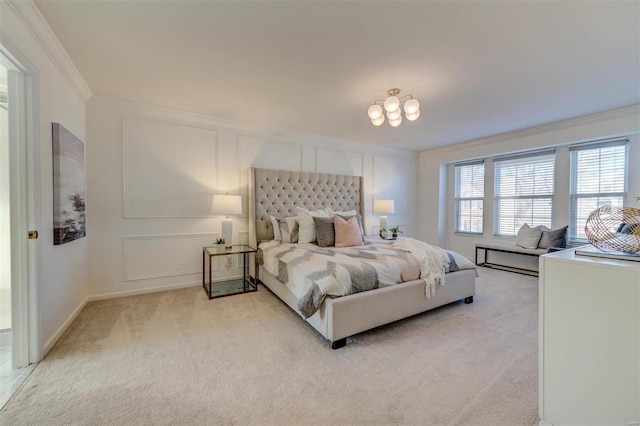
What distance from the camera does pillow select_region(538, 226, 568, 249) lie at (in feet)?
13.5

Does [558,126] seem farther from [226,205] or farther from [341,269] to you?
[226,205]

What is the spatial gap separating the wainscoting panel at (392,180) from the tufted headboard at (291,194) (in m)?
0.60

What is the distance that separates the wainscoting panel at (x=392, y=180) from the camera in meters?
5.43

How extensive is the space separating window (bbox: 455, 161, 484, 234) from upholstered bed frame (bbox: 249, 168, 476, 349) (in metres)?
2.43

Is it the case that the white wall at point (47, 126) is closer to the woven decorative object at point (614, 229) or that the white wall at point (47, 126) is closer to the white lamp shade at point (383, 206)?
the woven decorative object at point (614, 229)

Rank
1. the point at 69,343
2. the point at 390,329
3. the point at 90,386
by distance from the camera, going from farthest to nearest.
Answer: the point at 390,329 → the point at 69,343 → the point at 90,386

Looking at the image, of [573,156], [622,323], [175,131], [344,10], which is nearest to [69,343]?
[175,131]

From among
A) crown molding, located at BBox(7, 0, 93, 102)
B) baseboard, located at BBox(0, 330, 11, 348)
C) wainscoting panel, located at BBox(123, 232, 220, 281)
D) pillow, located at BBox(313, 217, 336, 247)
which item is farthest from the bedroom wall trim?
baseboard, located at BBox(0, 330, 11, 348)

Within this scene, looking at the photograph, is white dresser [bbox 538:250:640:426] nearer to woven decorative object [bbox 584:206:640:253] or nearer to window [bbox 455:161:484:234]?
woven decorative object [bbox 584:206:640:253]

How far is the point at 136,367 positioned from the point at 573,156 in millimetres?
6203

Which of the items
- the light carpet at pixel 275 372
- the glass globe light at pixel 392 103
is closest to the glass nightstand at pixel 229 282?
the light carpet at pixel 275 372

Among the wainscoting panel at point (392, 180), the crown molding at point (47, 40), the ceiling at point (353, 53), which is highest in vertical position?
the ceiling at point (353, 53)

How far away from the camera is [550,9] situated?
1697 millimetres

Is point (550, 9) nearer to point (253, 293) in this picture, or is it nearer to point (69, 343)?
point (253, 293)
